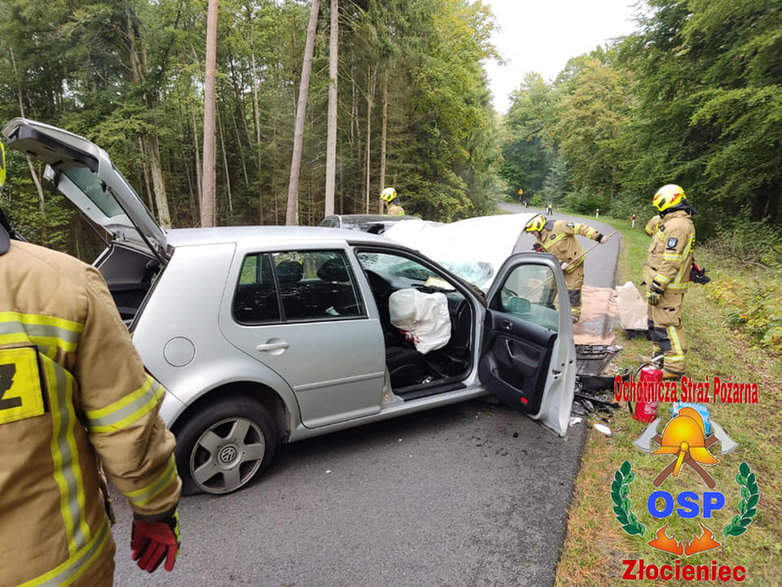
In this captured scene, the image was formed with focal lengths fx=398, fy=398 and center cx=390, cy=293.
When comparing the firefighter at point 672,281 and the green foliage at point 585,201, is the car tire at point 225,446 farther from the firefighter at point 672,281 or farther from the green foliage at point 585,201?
the green foliage at point 585,201

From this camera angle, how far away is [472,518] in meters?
2.43

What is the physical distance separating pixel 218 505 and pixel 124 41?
1804 centimetres

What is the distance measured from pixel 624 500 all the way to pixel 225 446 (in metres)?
2.54

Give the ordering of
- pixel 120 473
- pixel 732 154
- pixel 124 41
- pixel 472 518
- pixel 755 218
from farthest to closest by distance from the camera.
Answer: pixel 124 41 < pixel 755 218 < pixel 732 154 < pixel 472 518 < pixel 120 473

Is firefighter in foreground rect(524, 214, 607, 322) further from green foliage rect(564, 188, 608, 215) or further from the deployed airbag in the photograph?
green foliage rect(564, 188, 608, 215)

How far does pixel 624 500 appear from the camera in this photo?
Answer: 251cm

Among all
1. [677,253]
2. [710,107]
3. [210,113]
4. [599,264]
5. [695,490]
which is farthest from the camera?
[599,264]

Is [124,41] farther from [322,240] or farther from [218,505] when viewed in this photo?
[218,505]

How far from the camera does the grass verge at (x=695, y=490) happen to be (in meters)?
2.11

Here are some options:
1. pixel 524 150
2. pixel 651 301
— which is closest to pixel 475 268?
pixel 651 301

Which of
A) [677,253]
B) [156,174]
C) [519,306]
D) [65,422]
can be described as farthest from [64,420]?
[156,174]

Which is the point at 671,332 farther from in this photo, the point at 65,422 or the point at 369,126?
the point at 369,126

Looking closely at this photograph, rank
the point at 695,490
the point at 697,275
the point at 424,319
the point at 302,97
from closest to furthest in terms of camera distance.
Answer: the point at 695,490 → the point at 424,319 → the point at 697,275 → the point at 302,97

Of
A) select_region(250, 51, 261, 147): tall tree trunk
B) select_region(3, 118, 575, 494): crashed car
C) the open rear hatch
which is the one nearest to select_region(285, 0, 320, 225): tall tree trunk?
select_region(250, 51, 261, 147): tall tree trunk
